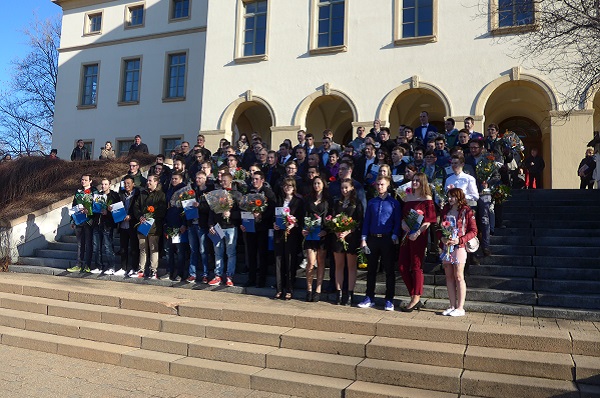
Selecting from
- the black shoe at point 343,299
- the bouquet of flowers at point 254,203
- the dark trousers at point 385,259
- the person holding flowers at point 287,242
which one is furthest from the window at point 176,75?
the dark trousers at point 385,259

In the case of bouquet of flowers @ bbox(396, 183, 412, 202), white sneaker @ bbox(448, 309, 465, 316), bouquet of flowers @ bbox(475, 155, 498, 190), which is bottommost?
white sneaker @ bbox(448, 309, 465, 316)

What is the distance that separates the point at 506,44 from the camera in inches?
639

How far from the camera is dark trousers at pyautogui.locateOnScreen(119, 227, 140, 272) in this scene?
10047 mm

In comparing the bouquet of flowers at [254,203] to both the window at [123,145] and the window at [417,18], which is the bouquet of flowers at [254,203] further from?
the window at [123,145]

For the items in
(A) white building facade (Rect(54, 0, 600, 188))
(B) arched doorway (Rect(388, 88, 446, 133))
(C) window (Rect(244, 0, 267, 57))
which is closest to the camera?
(A) white building facade (Rect(54, 0, 600, 188))

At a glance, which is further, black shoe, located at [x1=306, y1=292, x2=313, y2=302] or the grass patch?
the grass patch

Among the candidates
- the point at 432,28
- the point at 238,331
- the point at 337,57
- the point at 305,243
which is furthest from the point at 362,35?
the point at 238,331

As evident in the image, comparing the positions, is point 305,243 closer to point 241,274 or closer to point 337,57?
point 241,274

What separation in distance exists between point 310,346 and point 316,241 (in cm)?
211

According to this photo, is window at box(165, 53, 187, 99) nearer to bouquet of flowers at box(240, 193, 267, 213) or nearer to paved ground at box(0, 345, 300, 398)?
bouquet of flowers at box(240, 193, 267, 213)

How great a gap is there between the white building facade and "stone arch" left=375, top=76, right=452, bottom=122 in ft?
0.11

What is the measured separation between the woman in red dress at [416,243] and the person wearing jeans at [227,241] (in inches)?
120

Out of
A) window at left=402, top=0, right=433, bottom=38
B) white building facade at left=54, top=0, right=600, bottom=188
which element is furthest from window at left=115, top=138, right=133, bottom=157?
window at left=402, top=0, right=433, bottom=38

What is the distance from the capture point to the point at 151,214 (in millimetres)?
9578
